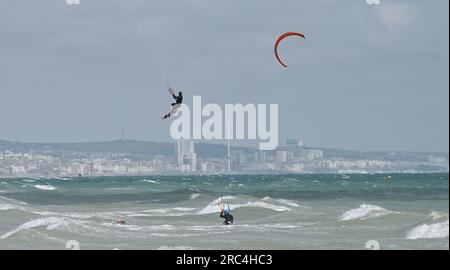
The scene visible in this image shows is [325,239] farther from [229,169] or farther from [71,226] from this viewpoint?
[229,169]

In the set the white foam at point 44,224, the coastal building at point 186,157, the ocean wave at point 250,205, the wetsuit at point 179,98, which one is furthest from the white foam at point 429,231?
the coastal building at point 186,157

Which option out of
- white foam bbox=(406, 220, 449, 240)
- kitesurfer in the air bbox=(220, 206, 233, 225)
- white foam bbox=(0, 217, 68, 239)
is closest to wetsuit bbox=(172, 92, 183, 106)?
white foam bbox=(0, 217, 68, 239)

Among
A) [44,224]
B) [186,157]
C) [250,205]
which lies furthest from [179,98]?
[186,157]

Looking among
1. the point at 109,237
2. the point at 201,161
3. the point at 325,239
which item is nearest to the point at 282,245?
the point at 325,239

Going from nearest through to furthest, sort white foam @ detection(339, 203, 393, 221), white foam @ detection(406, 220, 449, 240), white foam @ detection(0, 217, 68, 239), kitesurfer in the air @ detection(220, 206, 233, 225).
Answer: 1. white foam @ detection(406, 220, 449, 240)
2. white foam @ detection(0, 217, 68, 239)
3. kitesurfer in the air @ detection(220, 206, 233, 225)
4. white foam @ detection(339, 203, 393, 221)

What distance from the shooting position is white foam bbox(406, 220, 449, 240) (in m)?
27.0

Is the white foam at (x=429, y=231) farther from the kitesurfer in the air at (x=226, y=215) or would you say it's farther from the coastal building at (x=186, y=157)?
the coastal building at (x=186, y=157)

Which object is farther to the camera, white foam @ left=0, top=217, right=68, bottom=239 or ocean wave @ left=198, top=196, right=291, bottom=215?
ocean wave @ left=198, top=196, right=291, bottom=215

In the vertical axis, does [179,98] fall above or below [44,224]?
above

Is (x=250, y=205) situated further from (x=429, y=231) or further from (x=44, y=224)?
(x=429, y=231)

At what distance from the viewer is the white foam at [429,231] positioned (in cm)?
2701

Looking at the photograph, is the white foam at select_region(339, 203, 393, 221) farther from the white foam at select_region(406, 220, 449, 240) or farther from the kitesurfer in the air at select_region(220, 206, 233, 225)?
the white foam at select_region(406, 220, 449, 240)

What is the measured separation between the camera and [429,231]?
28.0 m
